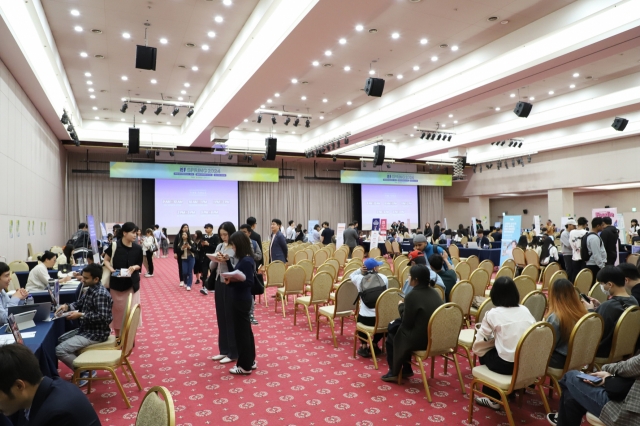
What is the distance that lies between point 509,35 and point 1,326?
31.5 feet

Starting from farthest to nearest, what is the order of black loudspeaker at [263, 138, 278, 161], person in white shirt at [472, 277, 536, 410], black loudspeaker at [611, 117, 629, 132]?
black loudspeaker at [263, 138, 278, 161] → black loudspeaker at [611, 117, 629, 132] → person in white shirt at [472, 277, 536, 410]

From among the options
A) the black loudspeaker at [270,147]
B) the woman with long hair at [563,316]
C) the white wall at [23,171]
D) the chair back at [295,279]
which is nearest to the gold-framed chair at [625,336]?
Answer: the woman with long hair at [563,316]

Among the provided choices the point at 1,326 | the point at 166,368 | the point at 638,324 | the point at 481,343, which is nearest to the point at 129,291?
the point at 166,368

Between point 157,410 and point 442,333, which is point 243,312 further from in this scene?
point 157,410

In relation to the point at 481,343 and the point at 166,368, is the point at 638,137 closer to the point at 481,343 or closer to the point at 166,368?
the point at 481,343

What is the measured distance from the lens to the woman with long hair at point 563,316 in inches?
123

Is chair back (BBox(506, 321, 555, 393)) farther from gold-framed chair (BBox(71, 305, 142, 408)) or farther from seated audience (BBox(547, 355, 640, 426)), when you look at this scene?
gold-framed chair (BBox(71, 305, 142, 408))

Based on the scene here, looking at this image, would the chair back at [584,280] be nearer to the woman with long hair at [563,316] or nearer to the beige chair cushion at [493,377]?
the woman with long hair at [563,316]

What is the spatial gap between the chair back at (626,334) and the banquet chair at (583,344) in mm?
149

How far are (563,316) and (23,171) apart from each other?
10.7 m

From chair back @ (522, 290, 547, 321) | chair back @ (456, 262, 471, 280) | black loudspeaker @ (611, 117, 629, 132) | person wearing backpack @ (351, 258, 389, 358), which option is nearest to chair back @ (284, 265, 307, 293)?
person wearing backpack @ (351, 258, 389, 358)

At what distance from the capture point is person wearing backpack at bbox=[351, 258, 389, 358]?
4613mm

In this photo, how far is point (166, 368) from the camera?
14.8 feet

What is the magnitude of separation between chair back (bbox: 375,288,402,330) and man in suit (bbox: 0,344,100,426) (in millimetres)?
2992
